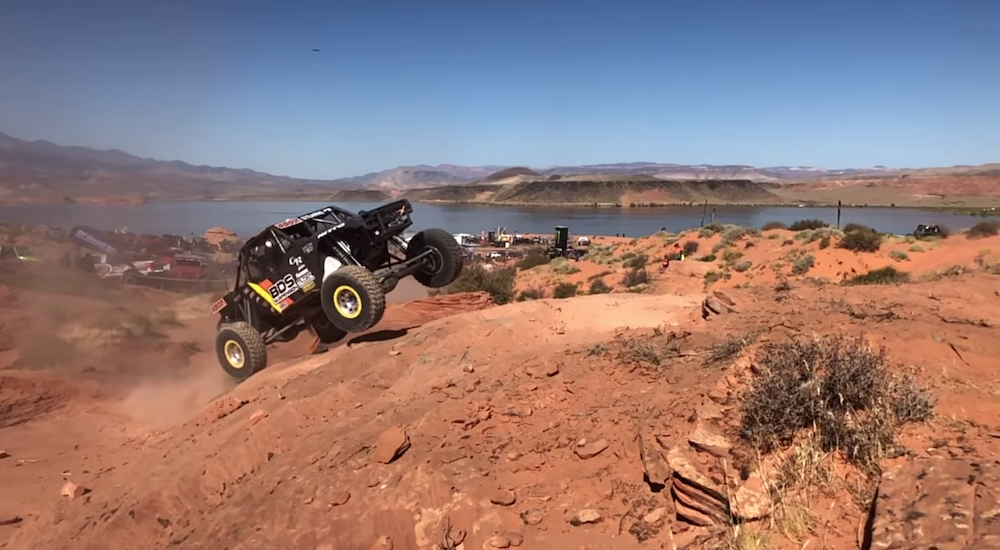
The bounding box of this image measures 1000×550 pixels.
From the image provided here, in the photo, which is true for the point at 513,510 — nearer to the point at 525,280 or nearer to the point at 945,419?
the point at 945,419

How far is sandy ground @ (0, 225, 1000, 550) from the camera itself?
436 centimetres

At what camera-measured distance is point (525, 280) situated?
95.0 feet

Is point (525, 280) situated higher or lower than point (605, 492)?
lower

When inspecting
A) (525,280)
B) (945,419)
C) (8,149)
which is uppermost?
(8,149)

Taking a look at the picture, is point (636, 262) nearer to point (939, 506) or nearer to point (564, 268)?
point (564, 268)

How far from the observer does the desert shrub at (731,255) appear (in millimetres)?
26130

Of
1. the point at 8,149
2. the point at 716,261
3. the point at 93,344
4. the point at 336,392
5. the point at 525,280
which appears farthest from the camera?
the point at 8,149

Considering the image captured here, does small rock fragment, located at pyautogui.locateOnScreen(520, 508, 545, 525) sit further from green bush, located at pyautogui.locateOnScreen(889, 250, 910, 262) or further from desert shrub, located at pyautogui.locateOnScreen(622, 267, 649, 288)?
green bush, located at pyautogui.locateOnScreen(889, 250, 910, 262)

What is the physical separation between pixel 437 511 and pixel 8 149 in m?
43.9

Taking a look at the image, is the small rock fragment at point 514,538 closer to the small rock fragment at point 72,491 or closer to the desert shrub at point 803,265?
the small rock fragment at point 72,491

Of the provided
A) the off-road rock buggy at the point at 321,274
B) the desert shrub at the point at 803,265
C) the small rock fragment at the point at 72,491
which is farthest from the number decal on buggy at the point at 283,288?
the desert shrub at the point at 803,265

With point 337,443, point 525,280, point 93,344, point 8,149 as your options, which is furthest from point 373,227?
point 8,149

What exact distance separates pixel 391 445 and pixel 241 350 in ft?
23.5

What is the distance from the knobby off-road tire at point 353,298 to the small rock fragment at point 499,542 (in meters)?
5.80
